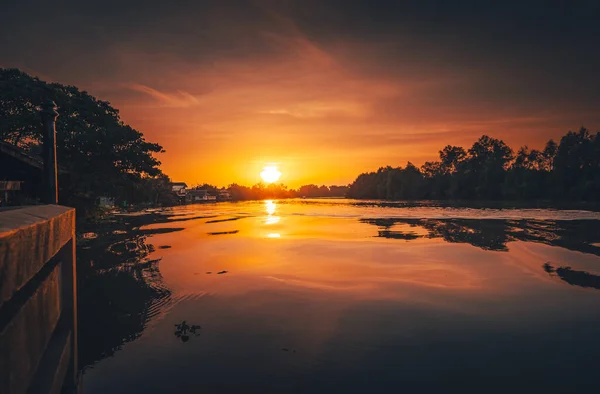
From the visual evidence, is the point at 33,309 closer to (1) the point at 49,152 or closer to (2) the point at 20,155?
(2) the point at 20,155

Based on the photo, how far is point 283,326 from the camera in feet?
25.0

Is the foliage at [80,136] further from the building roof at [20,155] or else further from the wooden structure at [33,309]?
the wooden structure at [33,309]

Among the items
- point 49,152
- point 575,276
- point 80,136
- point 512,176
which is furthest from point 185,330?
point 512,176

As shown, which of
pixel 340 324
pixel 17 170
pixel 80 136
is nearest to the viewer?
pixel 340 324

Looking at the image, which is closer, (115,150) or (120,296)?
(120,296)

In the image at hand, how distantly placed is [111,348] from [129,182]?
25.5 meters

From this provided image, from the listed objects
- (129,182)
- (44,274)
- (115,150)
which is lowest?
(44,274)

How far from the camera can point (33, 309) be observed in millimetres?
4355

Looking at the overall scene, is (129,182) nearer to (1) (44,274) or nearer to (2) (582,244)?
(1) (44,274)

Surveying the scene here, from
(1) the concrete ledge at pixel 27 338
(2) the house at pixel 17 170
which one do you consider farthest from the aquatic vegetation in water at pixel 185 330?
(2) the house at pixel 17 170

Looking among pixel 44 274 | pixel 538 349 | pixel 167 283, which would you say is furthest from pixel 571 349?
pixel 167 283

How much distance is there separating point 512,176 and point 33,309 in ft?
398

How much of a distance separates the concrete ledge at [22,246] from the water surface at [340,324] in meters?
2.31

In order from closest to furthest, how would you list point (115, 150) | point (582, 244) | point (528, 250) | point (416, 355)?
point (416, 355)
point (528, 250)
point (582, 244)
point (115, 150)
